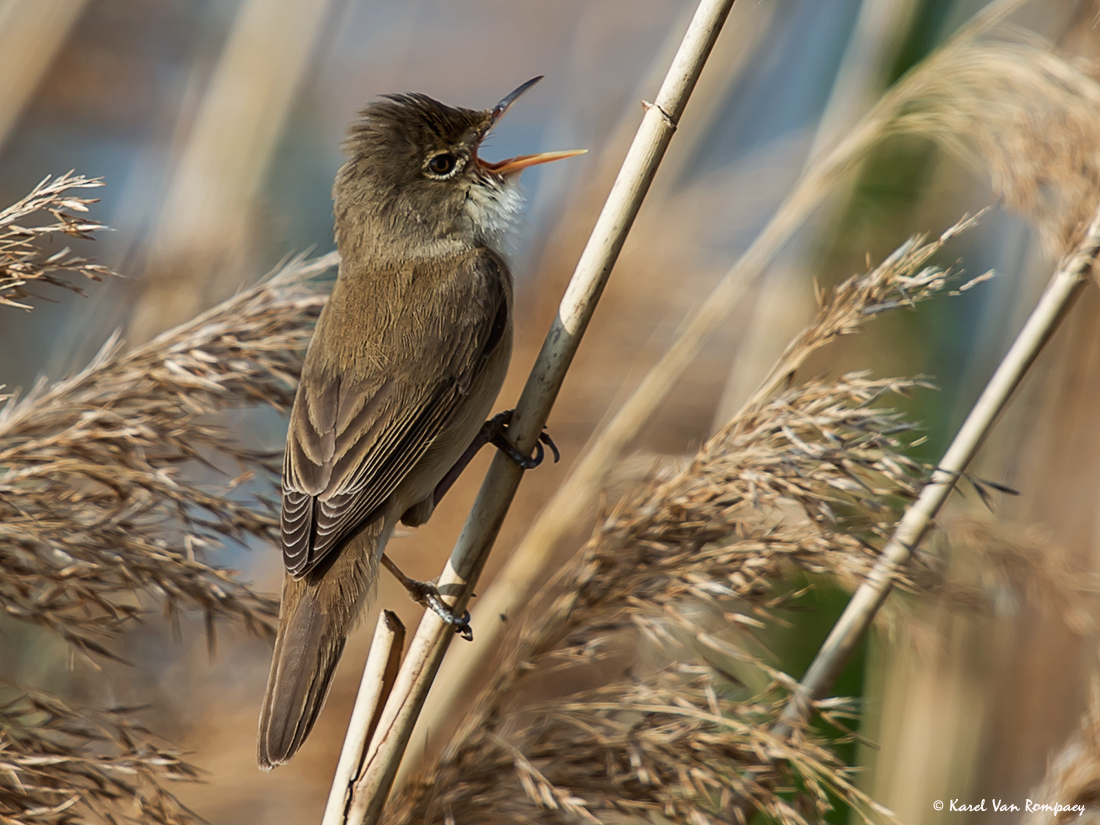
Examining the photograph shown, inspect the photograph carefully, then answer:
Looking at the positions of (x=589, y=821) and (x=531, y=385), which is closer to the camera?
(x=589, y=821)

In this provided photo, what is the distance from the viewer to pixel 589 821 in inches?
65.2

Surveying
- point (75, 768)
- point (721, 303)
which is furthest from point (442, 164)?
point (75, 768)

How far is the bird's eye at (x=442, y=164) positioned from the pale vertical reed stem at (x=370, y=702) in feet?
4.43

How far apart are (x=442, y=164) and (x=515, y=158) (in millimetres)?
258

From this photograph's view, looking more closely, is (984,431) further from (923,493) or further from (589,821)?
(589,821)

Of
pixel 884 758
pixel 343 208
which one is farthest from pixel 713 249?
pixel 884 758

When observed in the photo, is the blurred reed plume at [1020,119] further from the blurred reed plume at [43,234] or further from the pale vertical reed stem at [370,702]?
the blurred reed plume at [43,234]

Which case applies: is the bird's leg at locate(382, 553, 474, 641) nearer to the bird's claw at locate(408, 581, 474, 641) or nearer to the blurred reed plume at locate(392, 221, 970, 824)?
the bird's claw at locate(408, 581, 474, 641)

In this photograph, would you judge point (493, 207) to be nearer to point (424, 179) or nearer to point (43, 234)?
point (424, 179)

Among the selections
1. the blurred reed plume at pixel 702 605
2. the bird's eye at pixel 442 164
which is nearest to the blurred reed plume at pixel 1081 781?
the blurred reed plume at pixel 702 605

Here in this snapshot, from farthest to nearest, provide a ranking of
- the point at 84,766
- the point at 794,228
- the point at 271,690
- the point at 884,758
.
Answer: the point at 884,758 → the point at 794,228 → the point at 271,690 → the point at 84,766

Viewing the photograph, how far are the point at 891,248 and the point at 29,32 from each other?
2.43 metres

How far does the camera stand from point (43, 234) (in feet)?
5.20

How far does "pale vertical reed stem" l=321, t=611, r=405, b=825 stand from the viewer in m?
1.67
